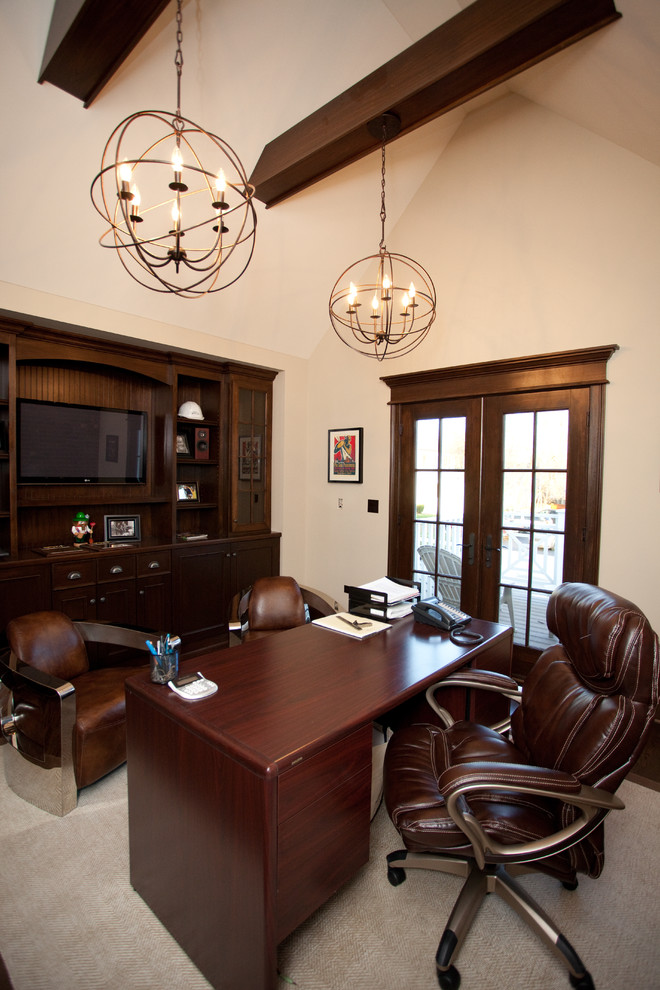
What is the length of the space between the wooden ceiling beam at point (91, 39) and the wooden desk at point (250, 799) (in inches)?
107

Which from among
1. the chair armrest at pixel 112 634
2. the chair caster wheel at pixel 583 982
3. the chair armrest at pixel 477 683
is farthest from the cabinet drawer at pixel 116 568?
the chair caster wheel at pixel 583 982

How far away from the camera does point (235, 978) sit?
1344mm

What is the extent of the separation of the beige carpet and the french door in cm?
170

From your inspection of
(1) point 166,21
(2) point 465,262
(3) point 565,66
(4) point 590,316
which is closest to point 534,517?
(4) point 590,316

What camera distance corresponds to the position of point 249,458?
461 centimetres

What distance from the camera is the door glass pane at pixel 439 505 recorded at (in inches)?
154

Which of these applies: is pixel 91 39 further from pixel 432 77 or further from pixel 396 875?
pixel 396 875

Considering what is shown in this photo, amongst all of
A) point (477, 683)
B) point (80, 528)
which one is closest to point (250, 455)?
point (80, 528)

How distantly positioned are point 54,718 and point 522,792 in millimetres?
1971

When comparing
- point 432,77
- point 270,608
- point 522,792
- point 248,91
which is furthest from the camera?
point 270,608

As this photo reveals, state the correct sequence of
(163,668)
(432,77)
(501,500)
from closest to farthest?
(163,668) < (432,77) < (501,500)

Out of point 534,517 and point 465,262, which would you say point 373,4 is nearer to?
point 465,262

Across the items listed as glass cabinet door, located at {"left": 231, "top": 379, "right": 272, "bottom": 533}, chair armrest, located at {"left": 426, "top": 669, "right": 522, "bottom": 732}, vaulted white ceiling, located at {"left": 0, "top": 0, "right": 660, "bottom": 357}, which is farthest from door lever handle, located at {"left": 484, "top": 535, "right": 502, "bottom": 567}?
vaulted white ceiling, located at {"left": 0, "top": 0, "right": 660, "bottom": 357}

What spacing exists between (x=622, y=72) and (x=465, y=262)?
60.4 inches
